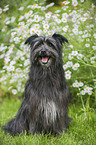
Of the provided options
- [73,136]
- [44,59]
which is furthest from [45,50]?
[73,136]

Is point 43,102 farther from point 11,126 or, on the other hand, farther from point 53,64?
point 11,126

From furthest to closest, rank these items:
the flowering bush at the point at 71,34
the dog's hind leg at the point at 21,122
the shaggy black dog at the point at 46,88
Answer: the flowering bush at the point at 71,34 < the dog's hind leg at the point at 21,122 < the shaggy black dog at the point at 46,88

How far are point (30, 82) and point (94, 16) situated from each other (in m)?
2.03

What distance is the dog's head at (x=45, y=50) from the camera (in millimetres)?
2961

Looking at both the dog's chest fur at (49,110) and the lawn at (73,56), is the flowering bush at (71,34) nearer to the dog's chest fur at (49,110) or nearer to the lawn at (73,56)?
the lawn at (73,56)

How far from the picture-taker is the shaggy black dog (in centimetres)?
304

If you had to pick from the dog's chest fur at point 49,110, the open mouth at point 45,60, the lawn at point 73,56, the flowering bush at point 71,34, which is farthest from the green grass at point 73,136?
the open mouth at point 45,60

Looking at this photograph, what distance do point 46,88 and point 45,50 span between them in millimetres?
651

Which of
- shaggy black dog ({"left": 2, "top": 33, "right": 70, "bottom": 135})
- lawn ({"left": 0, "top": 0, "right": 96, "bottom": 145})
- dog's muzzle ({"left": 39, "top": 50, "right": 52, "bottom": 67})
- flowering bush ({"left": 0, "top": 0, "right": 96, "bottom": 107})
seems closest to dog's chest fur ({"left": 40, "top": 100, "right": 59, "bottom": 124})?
shaggy black dog ({"left": 2, "top": 33, "right": 70, "bottom": 135})

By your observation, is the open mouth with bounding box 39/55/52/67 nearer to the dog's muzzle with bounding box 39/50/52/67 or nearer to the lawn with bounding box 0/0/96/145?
the dog's muzzle with bounding box 39/50/52/67

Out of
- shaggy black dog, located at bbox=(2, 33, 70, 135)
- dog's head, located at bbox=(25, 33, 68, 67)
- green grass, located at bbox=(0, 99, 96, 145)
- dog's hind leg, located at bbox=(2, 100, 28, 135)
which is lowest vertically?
green grass, located at bbox=(0, 99, 96, 145)

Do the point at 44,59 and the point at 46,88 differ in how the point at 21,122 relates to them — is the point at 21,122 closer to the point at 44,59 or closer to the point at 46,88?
the point at 46,88

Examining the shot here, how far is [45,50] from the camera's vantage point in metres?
2.92

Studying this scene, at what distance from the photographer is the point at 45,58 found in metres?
3.05
